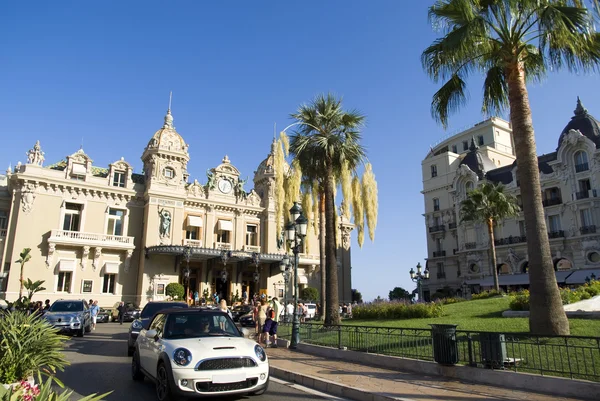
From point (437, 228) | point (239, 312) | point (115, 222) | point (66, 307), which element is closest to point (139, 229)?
point (115, 222)

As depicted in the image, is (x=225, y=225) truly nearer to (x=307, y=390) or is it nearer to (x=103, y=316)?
(x=103, y=316)

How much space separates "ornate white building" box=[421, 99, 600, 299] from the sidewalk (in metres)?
34.3

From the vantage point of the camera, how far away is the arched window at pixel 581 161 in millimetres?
40406

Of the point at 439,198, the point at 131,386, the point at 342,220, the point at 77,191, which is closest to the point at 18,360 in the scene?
the point at 131,386

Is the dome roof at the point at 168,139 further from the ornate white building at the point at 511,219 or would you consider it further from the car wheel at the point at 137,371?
the ornate white building at the point at 511,219

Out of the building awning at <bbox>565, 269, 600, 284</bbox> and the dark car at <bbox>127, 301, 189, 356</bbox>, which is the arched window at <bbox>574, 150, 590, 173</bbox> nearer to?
the building awning at <bbox>565, 269, 600, 284</bbox>

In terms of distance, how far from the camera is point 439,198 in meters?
55.3

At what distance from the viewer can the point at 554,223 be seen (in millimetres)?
42438

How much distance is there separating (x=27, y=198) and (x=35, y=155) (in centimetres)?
388

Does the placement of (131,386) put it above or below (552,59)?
below

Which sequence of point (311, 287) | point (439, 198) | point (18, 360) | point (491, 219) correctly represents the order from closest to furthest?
1. point (18, 360)
2. point (491, 219)
3. point (311, 287)
4. point (439, 198)

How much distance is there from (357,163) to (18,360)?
16949 millimetres

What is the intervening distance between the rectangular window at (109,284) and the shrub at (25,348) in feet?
98.5

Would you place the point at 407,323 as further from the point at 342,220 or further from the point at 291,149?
the point at 342,220
